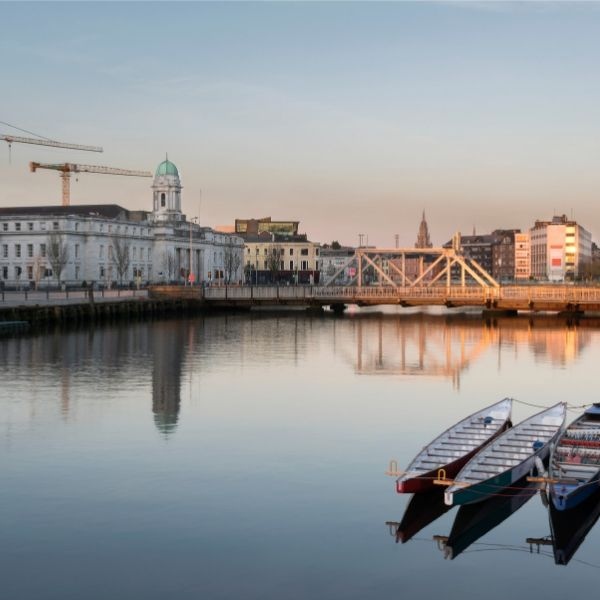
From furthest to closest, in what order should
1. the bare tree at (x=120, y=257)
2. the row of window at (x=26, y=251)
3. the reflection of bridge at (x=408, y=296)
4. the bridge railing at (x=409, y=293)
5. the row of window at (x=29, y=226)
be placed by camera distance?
the bare tree at (x=120, y=257) → the row of window at (x=29, y=226) → the row of window at (x=26, y=251) → the bridge railing at (x=409, y=293) → the reflection of bridge at (x=408, y=296)

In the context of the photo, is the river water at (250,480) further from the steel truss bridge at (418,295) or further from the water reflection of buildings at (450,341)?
the steel truss bridge at (418,295)

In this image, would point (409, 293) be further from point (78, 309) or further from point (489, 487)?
point (489, 487)

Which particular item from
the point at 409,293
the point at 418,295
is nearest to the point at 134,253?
the point at 409,293

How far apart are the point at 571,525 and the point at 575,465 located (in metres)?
3.02

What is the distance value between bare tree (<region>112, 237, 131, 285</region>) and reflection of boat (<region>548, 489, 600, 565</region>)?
133 meters

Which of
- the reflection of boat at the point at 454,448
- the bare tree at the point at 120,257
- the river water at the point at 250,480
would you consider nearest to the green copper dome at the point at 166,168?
the bare tree at the point at 120,257

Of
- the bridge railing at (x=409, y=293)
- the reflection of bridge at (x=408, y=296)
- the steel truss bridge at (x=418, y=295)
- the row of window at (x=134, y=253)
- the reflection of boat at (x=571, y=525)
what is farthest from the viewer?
the row of window at (x=134, y=253)

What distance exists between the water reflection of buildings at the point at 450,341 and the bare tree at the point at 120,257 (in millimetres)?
60230

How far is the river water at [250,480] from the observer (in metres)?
19.1

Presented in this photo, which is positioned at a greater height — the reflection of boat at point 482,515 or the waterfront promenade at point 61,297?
the waterfront promenade at point 61,297

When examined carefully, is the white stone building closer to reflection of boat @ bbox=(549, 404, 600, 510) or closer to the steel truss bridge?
the steel truss bridge

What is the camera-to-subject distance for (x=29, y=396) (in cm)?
4203

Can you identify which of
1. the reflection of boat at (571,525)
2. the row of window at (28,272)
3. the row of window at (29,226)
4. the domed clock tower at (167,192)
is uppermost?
the domed clock tower at (167,192)

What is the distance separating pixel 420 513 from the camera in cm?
2298
